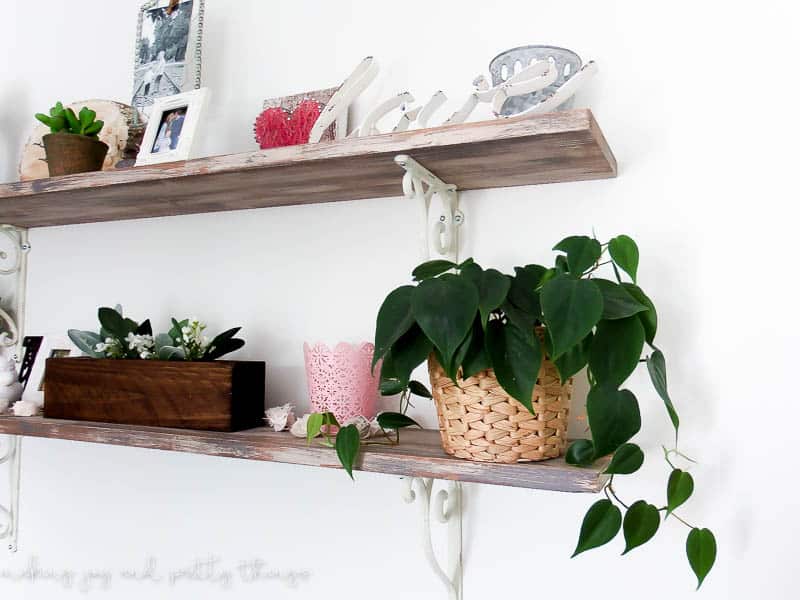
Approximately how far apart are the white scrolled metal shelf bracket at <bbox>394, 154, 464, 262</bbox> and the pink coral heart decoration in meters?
0.17

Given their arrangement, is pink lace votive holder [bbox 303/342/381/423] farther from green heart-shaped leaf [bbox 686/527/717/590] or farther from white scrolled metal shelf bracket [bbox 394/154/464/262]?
green heart-shaped leaf [bbox 686/527/717/590]

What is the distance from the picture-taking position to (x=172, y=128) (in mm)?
1028

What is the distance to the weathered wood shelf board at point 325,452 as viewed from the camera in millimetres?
708

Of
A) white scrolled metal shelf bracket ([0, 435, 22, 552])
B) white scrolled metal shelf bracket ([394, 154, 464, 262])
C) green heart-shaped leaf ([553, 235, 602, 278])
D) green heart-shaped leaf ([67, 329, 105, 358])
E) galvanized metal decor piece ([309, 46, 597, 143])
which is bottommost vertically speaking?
white scrolled metal shelf bracket ([0, 435, 22, 552])

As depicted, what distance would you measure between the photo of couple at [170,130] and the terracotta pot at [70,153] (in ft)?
0.43

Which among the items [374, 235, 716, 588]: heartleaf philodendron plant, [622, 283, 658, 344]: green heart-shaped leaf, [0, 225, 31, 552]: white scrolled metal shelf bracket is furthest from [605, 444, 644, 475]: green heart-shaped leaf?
[0, 225, 31, 552]: white scrolled metal shelf bracket

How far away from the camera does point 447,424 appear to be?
77cm

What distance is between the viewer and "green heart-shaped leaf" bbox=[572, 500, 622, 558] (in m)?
0.71

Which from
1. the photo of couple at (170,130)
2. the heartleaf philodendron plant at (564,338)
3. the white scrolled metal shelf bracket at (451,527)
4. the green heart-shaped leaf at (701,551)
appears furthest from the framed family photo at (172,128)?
the green heart-shaped leaf at (701,551)

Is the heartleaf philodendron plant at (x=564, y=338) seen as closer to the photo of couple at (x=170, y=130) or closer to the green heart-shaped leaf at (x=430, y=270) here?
the green heart-shaped leaf at (x=430, y=270)

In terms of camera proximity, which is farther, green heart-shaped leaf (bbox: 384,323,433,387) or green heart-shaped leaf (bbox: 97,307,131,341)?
green heart-shaped leaf (bbox: 97,307,131,341)

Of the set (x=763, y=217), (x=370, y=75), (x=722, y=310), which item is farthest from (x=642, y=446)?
(x=370, y=75)

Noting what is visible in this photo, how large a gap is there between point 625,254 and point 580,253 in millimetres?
86

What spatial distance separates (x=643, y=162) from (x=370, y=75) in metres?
0.38
